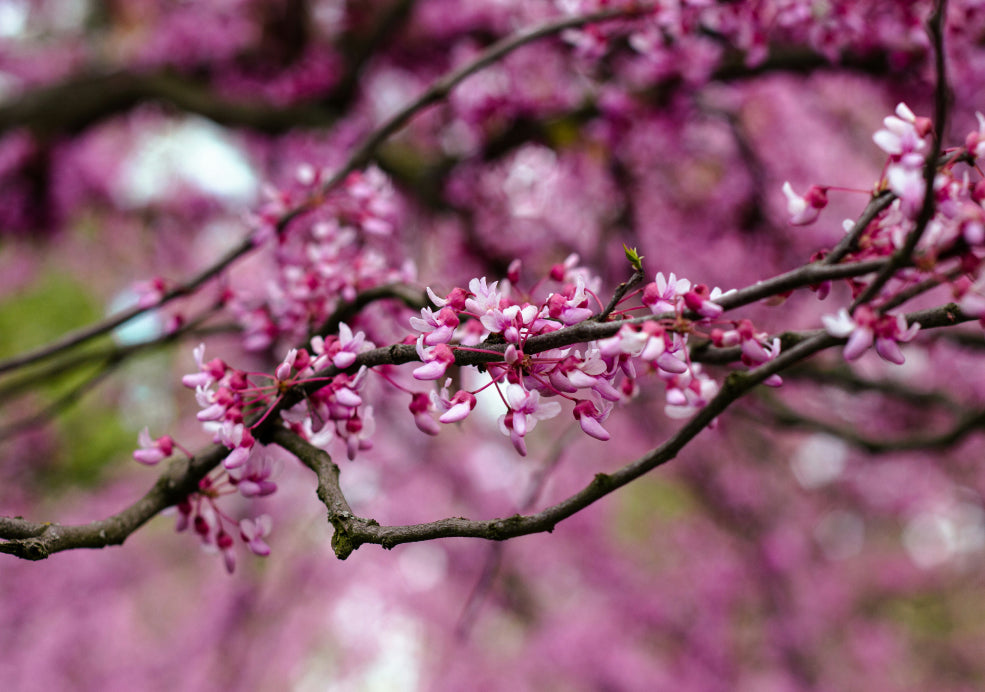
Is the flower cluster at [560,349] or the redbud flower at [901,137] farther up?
the redbud flower at [901,137]

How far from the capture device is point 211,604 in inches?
262

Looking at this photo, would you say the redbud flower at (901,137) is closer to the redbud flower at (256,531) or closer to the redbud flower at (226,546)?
the redbud flower at (256,531)

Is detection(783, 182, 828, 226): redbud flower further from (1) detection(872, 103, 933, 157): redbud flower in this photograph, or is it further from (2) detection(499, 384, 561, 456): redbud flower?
(2) detection(499, 384, 561, 456): redbud flower

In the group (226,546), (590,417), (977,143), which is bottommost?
(226,546)

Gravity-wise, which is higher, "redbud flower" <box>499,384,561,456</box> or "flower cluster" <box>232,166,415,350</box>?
"redbud flower" <box>499,384,561,456</box>

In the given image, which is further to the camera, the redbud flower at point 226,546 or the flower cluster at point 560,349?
the redbud flower at point 226,546

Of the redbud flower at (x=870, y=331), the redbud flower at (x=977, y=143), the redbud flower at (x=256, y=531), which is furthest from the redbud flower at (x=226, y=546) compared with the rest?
the redbud flower at (x=977, y=143)

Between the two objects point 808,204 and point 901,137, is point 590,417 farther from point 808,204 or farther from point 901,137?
point 901,137

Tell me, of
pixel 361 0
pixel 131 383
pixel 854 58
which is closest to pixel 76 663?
pixel 131 383

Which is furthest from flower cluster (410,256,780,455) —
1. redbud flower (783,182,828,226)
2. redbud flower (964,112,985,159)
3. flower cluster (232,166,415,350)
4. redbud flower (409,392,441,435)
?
flower cluster (232,166,415,350)

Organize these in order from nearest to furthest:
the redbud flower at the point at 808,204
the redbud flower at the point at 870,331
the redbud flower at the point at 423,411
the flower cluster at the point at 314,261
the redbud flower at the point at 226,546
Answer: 1. the redbud flower at the point at 870,331
2. the redbud flower at the point at 808,204
3. the redbud flower at the point at 423,411
4. the redbud flower at the point at 226,546
5. the flower cluster at the point at 314,261

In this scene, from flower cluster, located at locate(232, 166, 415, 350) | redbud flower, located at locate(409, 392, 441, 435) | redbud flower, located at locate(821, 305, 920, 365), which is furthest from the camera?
flower cluster, located at locate(232, 166, 415, 350)

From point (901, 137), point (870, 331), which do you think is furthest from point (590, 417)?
point (901, 137)

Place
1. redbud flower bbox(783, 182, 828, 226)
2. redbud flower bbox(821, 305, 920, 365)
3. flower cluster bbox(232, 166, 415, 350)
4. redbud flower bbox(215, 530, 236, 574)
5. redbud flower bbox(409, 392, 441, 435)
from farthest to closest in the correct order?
1. flower cluster bbox(232, 166, 415, 350)
2. redbud flower bbox(215, 530, 236, 574)
3. redbud flower bbox(409, 392, 441, 435)
4. redbud flower bbox(783, 182, 828, 226)
5. redbud flower bbox(821, 305, 920, 365)
